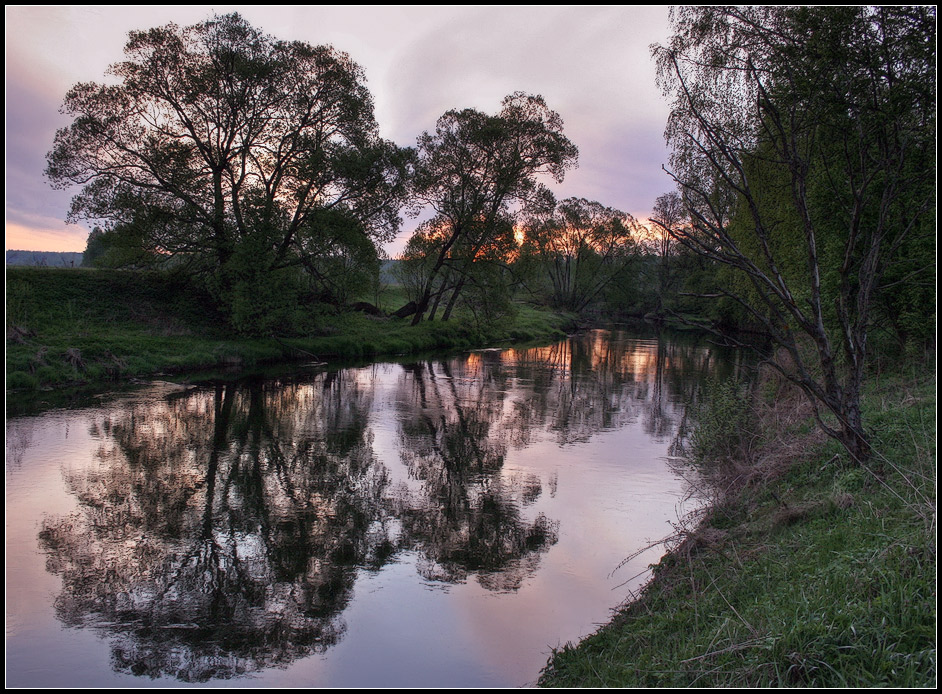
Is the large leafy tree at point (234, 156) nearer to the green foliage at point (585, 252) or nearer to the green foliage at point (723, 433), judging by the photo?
the green foliage at point (723, 433)

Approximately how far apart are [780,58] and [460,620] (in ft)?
24.8

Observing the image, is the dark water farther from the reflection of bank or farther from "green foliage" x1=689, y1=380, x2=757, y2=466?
"green foliage" x1=689, y1=380, x2=757, y2=466

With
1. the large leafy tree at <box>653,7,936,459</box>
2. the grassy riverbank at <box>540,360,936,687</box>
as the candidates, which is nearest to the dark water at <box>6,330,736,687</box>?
the grassy riverbank at <box>540,360,936,687</box>

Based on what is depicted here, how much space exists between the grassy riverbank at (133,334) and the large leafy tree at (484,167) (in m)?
6.14

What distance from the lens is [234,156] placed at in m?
24.3

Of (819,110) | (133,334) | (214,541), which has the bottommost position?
(214,541)

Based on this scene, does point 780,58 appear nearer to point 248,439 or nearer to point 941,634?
point 941,634

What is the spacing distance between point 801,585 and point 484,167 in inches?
1181

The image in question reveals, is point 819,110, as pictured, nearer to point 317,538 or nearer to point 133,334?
point 317,538

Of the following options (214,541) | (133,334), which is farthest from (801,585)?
(133,334)

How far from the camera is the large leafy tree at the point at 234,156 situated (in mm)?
21891

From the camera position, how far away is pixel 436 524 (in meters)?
8.41

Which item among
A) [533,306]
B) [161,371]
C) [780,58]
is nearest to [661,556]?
[780,58]

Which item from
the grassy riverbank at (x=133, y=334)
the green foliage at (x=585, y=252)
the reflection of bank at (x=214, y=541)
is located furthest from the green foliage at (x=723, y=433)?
the green foliage at (x=585, y=252)
